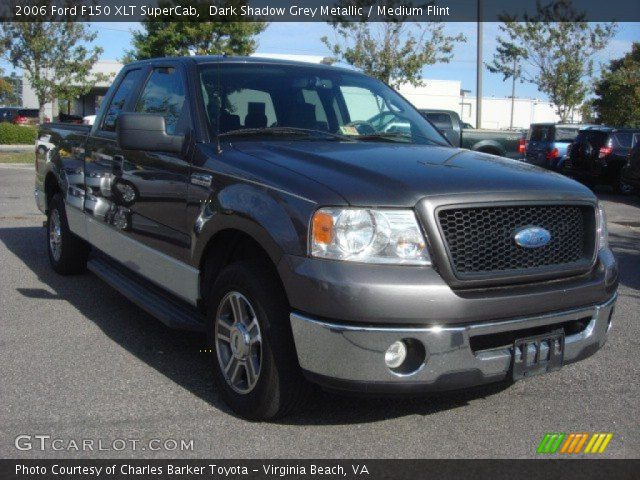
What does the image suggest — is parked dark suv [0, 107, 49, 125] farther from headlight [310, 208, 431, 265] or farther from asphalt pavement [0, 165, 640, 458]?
headlight [310, 208, 431, 265]

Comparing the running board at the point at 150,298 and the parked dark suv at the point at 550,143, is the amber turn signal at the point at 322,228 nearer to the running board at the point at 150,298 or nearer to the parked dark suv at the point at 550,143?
the running board at the point at 150,298

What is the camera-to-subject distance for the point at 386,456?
347 centimetres

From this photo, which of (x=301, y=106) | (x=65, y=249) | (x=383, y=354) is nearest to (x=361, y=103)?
(x=301, y=106)

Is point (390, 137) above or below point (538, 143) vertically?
above

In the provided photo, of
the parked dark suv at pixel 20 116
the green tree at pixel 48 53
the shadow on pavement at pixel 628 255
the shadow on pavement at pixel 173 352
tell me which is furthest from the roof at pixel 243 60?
the parked dark suv at pixel 20 116

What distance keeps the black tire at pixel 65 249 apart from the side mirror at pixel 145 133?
108 inches

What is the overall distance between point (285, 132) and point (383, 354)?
1782mm

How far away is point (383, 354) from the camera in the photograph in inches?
129

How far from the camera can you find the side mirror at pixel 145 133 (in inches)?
170

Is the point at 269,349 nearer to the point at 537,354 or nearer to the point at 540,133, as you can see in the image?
the point at 537,354

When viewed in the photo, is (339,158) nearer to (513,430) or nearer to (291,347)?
(291,347)

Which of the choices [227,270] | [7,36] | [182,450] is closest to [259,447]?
[182,450]

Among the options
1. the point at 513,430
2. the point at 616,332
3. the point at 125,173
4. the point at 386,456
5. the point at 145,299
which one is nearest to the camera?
the point at 386,456

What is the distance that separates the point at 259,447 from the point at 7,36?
2506cm
